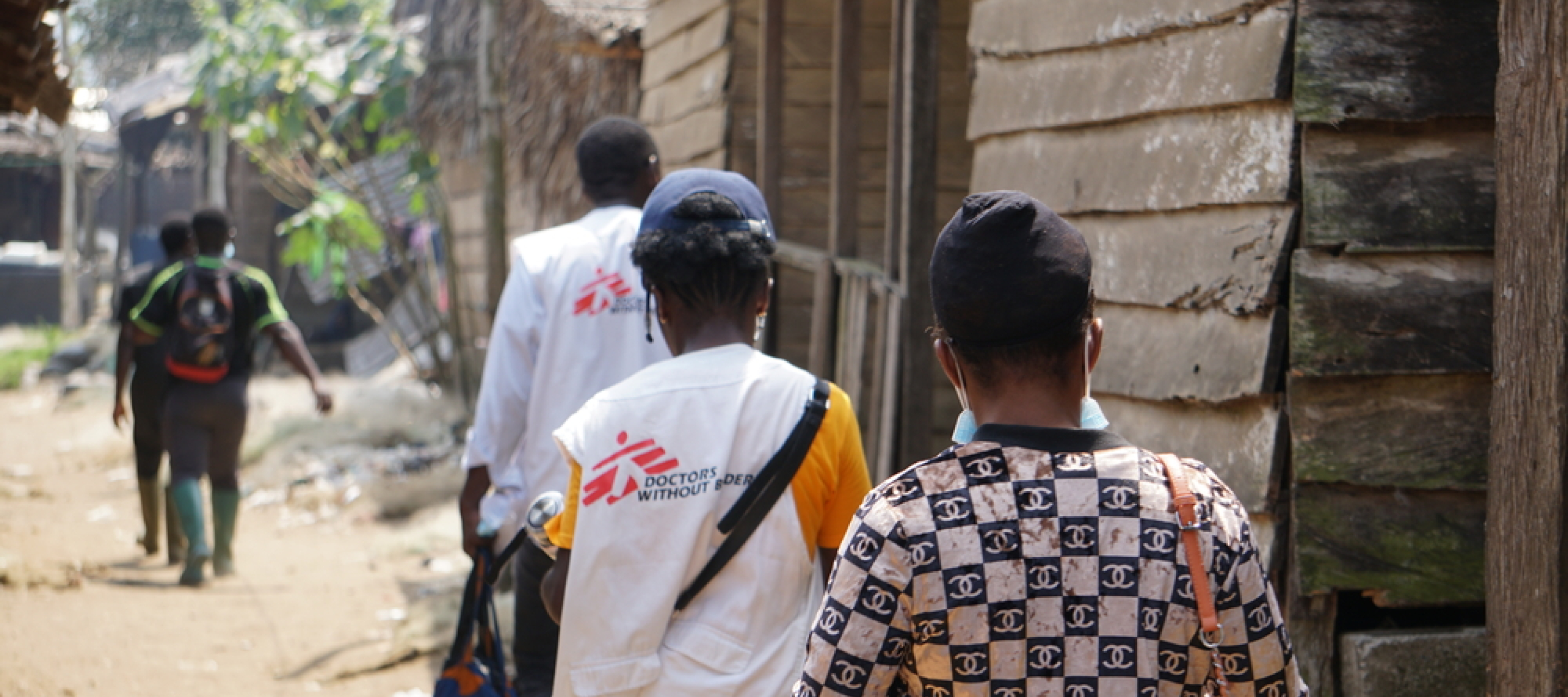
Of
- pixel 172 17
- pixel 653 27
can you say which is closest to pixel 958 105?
pixel 653 27

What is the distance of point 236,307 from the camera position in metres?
6.79

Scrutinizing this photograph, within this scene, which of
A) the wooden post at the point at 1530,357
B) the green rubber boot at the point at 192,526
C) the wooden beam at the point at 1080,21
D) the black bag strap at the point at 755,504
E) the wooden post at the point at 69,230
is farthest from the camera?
the wooden post at the point at 69,230

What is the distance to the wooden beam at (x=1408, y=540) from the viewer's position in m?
2.55

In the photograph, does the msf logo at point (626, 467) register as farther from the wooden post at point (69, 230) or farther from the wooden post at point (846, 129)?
the wooden post at point (69, 230)

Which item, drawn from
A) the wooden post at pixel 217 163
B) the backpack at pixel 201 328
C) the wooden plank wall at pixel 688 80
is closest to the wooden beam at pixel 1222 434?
the wooden plank wall at pixel 688 80

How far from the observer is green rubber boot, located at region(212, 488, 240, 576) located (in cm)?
693

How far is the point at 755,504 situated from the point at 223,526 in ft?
19.0

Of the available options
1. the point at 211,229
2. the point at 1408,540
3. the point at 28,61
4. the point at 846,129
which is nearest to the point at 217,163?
the point at 211,229

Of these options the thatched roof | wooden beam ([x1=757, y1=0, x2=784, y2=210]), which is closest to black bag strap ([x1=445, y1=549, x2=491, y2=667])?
wooden beam ([x1=757, y1=0, x2=784, y2=210])

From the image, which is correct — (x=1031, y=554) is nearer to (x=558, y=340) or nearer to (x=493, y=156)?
(x=558, y=340)

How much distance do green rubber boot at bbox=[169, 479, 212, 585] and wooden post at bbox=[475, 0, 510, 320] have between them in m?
1.84

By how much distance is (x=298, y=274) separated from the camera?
61.3 ft

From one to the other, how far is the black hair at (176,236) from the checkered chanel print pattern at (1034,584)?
6664 mm

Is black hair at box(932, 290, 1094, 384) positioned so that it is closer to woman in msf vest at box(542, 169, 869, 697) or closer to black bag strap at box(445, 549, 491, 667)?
woman in msf vest at box(542, 169, 869, 697)
